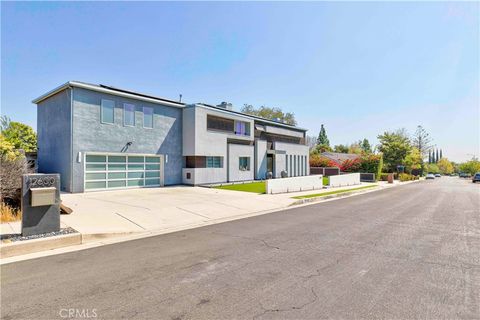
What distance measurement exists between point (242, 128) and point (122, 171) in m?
12.6

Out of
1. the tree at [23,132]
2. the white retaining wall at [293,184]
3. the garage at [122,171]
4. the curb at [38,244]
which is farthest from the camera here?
the tree at [23,132]

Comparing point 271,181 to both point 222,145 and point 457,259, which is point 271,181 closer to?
point 222,145

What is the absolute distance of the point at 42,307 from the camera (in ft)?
11.7

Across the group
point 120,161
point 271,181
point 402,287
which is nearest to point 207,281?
point 402,287

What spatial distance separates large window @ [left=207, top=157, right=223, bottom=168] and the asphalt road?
1540 centimetres

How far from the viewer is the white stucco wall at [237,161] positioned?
80.4 ft

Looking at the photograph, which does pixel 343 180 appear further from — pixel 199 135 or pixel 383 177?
pixel 383 177

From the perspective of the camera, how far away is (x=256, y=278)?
4.52m

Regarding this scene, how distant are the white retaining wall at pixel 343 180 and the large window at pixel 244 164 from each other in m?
8.07

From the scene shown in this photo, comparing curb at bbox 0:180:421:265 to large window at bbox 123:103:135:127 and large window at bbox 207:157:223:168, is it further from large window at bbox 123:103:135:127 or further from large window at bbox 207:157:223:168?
large window at bbox 207:157:223:168

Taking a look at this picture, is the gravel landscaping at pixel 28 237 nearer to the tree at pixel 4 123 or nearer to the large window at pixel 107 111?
the large window at pixel 107 111

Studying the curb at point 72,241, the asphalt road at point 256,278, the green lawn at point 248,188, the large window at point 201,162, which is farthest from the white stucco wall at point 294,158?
the asphalt road at point 256,278

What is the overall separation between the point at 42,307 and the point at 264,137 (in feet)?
92.8

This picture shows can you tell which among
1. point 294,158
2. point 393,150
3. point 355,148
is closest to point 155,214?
point 294,158
